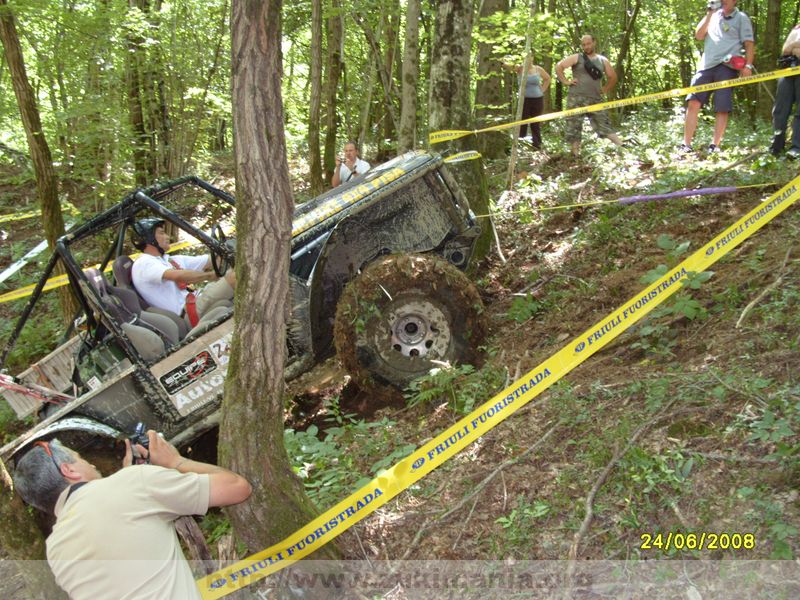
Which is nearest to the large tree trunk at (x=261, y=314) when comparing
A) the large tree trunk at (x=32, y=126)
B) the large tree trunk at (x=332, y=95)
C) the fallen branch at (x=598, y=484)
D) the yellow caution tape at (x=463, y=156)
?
the fallen branch at (x=598, y=484)

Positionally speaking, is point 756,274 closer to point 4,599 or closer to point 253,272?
point 253,272

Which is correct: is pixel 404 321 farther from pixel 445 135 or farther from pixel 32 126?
pixel 32 126

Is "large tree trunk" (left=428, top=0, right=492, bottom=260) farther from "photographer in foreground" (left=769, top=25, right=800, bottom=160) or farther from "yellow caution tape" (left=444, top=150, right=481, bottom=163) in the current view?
"photographer in foreground" (left=769, top=25, right=800, bottom=160)

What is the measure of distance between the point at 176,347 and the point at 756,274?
4.07 meters

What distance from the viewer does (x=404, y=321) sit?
5371 millimetres

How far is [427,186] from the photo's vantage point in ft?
18.5

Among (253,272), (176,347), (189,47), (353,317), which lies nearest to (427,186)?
(353,317)

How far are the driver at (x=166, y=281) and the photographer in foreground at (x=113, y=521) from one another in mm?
2687

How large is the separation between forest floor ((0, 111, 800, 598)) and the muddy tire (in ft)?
0.94

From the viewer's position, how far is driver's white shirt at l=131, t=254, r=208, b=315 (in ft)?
17.6

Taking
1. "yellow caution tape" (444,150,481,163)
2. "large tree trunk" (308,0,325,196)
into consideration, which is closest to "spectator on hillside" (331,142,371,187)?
"large tree trunk" (308,0,325,196)

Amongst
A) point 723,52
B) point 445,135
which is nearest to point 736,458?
point 445,135

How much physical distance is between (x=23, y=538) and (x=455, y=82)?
5.61 metres
